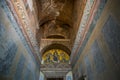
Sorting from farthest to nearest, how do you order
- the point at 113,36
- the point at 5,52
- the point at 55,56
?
the point at 55,56, the point at 5,52, the point at 113,36

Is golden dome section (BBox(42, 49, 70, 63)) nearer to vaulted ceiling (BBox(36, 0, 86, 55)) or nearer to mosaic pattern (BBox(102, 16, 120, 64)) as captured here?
vaulted ceiling (BBox(36, 0, 86, 55))

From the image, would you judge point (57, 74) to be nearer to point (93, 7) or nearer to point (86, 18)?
point (86, 18)

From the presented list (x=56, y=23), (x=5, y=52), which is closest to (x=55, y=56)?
(x=56, y=23)

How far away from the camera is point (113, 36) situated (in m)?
2.18

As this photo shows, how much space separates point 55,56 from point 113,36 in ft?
24.0

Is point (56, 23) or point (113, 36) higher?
point (113, 36)

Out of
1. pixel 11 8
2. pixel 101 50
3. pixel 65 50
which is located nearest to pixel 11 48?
pixel 11 8

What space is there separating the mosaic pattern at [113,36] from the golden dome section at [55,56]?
6800mm

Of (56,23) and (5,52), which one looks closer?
(5,52)

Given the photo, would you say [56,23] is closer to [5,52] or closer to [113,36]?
[5,52]

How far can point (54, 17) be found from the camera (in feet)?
28.3

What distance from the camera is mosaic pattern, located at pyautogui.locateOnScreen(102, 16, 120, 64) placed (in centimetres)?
203

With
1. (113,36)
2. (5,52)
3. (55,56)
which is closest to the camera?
(113,36)

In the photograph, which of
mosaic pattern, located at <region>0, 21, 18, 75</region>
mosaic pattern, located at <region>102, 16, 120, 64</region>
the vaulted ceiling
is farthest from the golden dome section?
mosaic pattern, located at <region>102, 16, 120, 64</region>
